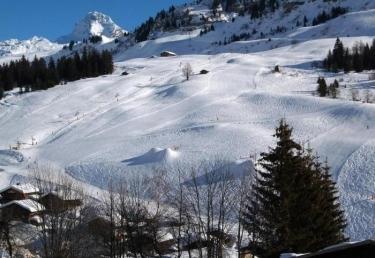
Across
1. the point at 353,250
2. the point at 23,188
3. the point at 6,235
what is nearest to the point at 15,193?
the point at 23,188

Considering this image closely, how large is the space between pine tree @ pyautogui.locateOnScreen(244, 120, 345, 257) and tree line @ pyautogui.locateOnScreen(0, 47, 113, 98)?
302 ft

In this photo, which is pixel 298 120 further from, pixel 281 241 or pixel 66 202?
pixel 281 241

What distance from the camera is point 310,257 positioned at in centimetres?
1421

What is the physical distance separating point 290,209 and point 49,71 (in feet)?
333

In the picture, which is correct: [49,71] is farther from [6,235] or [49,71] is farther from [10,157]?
[6,235]

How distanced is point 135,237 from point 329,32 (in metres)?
164

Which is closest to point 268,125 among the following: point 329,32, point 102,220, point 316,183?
point 102,220

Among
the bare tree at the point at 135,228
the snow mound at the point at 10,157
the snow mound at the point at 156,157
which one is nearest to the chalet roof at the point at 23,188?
the snow mound at the point at 156,157

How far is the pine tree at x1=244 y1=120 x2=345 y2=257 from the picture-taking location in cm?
2727

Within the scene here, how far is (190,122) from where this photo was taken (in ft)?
250

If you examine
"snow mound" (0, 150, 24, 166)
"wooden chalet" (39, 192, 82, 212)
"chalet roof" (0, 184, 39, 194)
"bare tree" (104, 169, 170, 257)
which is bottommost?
"snow mound" (0, 150, 24, 166)

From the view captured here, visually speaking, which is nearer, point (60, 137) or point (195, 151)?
A: point (195, 151)

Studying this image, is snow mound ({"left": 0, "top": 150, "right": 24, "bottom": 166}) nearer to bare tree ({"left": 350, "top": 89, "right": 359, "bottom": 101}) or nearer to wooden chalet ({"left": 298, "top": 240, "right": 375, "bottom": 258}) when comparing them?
bare tree ({"left": 350, "top": 89, "right": 359, "bottom": 101})

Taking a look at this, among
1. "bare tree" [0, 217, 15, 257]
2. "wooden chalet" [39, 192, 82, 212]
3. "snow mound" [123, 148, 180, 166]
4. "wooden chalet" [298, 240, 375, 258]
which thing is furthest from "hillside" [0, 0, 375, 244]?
"wooden chalet" [298, 240, 375, 258]
